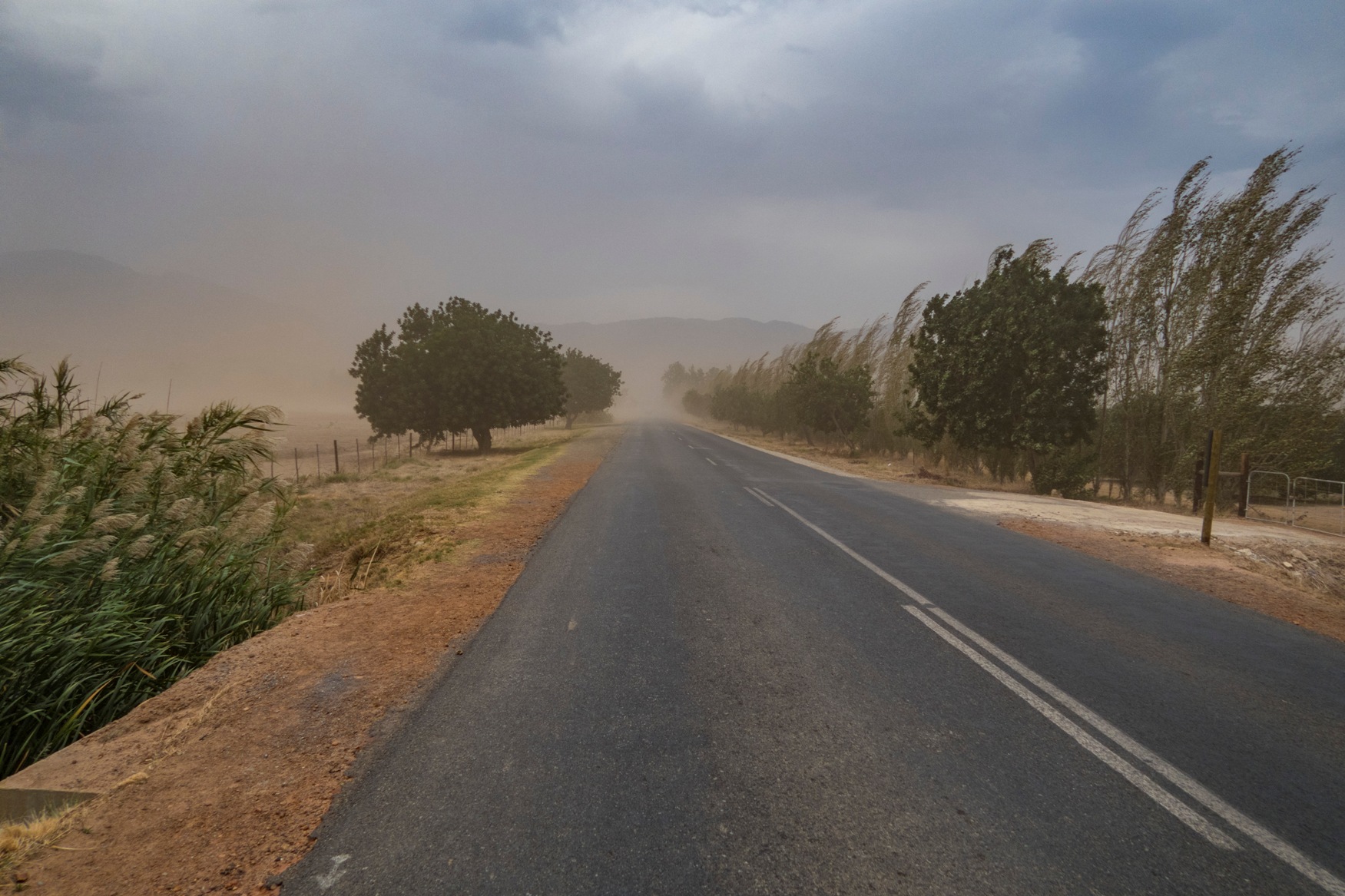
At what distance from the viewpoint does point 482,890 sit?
2.41 meters

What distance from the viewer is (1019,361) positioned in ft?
61.2

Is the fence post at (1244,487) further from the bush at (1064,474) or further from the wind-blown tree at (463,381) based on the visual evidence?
the wind-blown tree at (463,381)

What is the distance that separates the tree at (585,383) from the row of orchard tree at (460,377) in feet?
87.7

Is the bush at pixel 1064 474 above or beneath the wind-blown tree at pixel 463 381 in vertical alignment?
beneath

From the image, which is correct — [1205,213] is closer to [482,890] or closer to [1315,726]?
[1315,726]

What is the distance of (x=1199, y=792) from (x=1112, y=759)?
0.36 m

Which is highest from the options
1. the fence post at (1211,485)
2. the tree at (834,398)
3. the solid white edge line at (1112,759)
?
the tree at (834,398)

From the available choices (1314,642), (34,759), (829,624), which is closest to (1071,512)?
(1314,642)

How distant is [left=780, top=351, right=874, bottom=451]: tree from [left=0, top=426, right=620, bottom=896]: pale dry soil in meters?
26.9

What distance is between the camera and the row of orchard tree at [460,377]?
35.5 meters

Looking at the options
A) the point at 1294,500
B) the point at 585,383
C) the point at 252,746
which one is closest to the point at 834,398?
the point at 1294,500

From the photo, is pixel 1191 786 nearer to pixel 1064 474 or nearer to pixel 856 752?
pixel 856 752

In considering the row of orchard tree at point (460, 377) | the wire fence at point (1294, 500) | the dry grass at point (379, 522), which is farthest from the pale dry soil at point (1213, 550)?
the row of orchard tree at point (460, 377)

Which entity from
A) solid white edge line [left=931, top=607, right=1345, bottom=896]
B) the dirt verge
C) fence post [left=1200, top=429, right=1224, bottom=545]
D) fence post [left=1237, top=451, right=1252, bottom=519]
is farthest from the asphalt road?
fence post [left=1237, top=451, right=1252, bottom=519]
